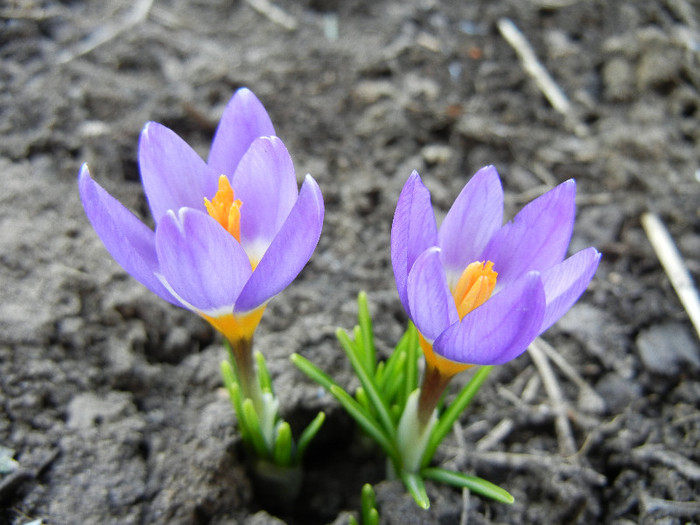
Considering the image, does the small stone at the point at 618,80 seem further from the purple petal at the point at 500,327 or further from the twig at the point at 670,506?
the purple petal at the point at 500,327

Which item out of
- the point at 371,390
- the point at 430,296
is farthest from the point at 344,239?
the point at 430,296

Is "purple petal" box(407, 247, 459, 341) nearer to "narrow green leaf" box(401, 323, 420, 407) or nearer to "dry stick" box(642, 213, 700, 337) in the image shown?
"narrow green leaf" box(401, 323, 420, 407)

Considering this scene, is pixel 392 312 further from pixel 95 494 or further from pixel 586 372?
pixel 95 494

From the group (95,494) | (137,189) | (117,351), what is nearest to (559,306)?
(95,494)

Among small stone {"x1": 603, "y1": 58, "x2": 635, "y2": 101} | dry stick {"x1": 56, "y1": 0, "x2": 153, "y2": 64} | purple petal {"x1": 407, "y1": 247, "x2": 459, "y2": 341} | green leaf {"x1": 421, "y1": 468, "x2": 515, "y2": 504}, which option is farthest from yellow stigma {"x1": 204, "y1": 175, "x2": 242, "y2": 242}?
small stone {"x1": 603, "y1": 58, "x2": 635, "y2": 101}

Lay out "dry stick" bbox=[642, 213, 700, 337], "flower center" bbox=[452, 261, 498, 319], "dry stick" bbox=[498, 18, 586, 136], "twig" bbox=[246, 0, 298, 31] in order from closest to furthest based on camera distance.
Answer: "flower center" bbox=[452, 261, 498, 319]
"dry stick" bbox=[642, 213, 700, 337]
"dry stick" bbox=[498, 18, 586, 136]
"twig" bbox=[246, 0, 298, 31]

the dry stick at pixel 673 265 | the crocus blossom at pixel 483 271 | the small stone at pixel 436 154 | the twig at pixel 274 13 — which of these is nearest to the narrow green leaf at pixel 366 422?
the crocus blossom at pixel 483 271
